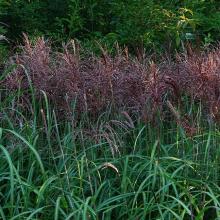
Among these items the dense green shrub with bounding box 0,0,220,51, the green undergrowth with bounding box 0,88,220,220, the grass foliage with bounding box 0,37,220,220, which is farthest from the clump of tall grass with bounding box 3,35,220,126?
the dense green shrub with bounding box 0,0,220,51

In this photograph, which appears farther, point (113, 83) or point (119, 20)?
point (119, 20)

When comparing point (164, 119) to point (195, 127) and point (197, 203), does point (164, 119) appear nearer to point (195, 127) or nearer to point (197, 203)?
point (195, 127)

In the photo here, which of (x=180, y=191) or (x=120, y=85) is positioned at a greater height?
(x=120, y=85)

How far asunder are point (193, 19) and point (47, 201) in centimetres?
386

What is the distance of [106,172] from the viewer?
4.64m

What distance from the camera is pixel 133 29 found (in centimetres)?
740

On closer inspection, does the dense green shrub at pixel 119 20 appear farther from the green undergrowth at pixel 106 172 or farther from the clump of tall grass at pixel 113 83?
the green undergrowth at pixel 106 172

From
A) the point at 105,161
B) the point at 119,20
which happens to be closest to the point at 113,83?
the point at 105,161

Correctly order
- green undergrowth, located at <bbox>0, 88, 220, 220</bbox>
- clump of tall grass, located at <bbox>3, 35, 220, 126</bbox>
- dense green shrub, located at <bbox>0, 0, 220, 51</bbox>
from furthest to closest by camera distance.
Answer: dense green shrub, located at <bbox>0, 0, 220, 51</bbox> → clump of tall grass, located at <bbox>3, 35, 220, 126</bbox> → green undergrowth, located at <bbox>0, 88, 220, 220</bbox>

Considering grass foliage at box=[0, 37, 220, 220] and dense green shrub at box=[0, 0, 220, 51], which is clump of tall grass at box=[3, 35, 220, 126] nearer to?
grass foliage at box=[0, 37, 220, 220]

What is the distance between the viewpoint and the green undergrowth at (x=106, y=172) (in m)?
4.15

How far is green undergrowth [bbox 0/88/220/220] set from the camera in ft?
13.6

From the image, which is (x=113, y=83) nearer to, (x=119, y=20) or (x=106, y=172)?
(x=106, y=172)

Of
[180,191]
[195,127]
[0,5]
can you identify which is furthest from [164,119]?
[0,5]
